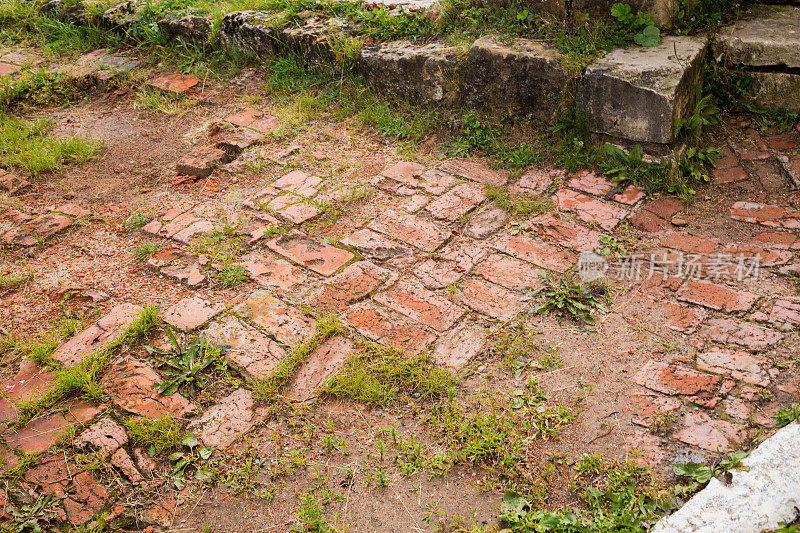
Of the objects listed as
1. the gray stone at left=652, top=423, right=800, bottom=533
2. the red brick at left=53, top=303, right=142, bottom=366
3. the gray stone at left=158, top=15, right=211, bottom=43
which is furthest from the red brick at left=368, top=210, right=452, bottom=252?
the gray stone at left=158, top=15, right=211, bottom=43

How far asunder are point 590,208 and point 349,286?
1.55 m

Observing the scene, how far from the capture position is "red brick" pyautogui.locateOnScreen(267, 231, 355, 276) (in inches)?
135

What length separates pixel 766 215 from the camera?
11.3ft

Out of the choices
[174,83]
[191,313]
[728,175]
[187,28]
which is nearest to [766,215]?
[728,175]

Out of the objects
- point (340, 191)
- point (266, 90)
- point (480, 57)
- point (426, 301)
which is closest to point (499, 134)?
point (480, 57)

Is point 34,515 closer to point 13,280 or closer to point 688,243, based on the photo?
point 13,280

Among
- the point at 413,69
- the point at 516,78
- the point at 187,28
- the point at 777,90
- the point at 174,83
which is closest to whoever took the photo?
the point at 777,90

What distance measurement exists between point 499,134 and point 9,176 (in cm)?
358

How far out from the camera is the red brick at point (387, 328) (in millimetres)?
2924

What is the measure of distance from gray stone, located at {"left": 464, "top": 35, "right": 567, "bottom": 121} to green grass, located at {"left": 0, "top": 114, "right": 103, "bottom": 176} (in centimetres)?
298

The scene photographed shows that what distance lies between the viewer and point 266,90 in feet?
17.3

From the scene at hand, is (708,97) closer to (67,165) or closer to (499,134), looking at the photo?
(499,134)

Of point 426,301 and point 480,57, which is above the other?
point 480,57

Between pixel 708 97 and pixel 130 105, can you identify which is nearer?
pixel 708 97
